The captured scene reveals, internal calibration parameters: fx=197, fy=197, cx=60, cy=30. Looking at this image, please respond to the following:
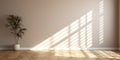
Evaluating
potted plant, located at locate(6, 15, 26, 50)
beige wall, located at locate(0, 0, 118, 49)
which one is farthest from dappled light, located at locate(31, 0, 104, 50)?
potted plant, located at locate(6, 15, 26, 50)

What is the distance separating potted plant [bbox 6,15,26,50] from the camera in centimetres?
661

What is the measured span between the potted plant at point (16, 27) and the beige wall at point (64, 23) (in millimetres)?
144

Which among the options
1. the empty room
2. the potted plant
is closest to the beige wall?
the empty room

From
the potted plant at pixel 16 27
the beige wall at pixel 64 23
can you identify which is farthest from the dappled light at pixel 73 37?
the potted plant at pixel 16 27

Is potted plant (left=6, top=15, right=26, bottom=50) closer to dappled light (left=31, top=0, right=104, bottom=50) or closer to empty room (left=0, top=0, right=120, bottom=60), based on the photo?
empty room (left=0, top=0, right=120, bottom=60)

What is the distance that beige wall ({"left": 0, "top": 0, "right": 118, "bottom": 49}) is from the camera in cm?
677

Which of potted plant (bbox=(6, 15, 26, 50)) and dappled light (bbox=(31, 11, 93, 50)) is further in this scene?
dappled light (bbox=(31, 11, 93, 50))

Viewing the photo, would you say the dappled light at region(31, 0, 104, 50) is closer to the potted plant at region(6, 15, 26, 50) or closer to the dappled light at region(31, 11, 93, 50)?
the dappled light at region(31, 11, 93, 50)

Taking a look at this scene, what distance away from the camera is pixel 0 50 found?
22.2 feet

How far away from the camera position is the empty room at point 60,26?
22.2ft

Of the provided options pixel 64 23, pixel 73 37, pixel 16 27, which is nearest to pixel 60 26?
pixel 64 23

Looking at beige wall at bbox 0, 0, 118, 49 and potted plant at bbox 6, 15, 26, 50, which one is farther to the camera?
beige wall at bbox 0, 0, 118, 49

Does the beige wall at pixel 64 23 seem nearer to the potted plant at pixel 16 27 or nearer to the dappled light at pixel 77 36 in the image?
the dappled light at pixel 77 36

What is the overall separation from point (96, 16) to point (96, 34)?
623 mm
